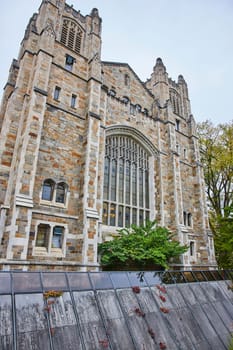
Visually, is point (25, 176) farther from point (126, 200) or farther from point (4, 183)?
point (126, 200)

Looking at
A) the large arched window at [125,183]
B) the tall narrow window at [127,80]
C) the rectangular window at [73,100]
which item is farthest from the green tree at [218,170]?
the rectangular window at [73,100]

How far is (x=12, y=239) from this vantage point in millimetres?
7434

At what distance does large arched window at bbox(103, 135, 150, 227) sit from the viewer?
39.8 feet

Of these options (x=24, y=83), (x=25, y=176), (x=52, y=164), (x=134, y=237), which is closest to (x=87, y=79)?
(x=24, y=83)

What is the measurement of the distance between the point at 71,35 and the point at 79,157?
8.99m

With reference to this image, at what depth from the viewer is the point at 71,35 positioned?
14.1 m

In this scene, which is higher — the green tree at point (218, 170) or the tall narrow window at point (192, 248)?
the green tree at point (218, 170)

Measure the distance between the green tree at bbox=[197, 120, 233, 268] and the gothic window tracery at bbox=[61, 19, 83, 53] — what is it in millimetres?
13781

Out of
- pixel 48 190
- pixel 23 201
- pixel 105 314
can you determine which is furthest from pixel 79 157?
pixel 105 314

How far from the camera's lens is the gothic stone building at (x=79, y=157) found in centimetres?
876

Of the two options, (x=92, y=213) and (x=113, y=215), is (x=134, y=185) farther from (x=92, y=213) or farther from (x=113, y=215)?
(x=92, y=213)

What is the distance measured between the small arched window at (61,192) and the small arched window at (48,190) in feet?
0.93

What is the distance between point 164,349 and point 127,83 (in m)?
16.6

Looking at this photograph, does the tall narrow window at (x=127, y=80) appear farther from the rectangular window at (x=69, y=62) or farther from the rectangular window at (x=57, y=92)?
the rectangular window at (x=57, y=92)
